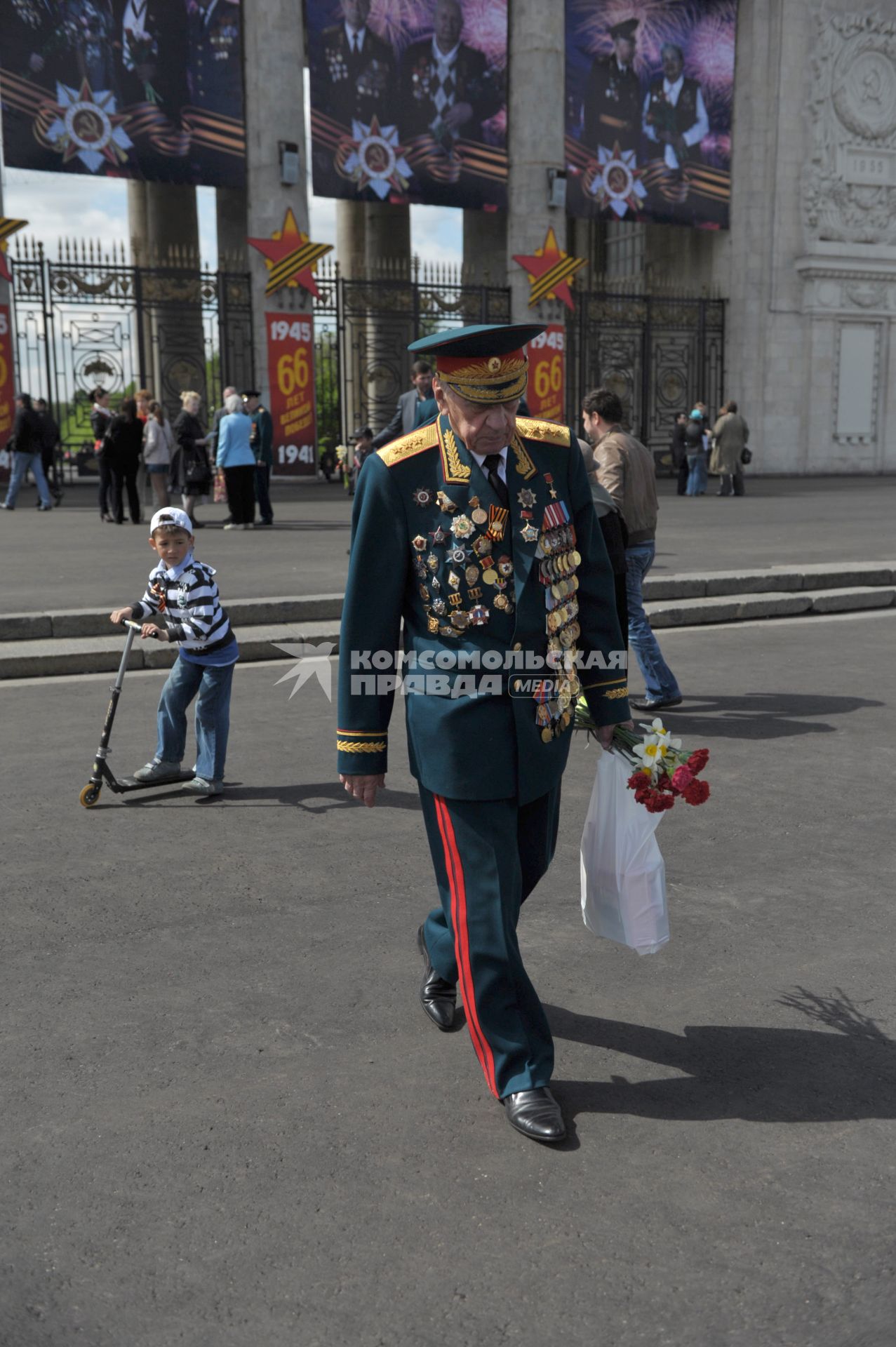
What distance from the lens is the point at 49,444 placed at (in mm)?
19703

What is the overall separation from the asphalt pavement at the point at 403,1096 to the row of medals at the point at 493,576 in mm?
981

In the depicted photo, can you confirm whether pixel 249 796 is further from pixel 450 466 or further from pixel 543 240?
pixel 543 240

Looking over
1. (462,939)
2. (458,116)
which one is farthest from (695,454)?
(462,939)

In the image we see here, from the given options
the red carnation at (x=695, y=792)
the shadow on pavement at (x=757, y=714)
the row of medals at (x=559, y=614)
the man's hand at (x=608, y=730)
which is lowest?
the shadow on pavement at (x=757, y=714)

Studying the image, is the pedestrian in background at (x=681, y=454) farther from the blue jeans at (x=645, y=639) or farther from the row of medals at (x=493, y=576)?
the row of medals at (x=493, y=576)

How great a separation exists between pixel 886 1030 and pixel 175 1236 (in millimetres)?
1936

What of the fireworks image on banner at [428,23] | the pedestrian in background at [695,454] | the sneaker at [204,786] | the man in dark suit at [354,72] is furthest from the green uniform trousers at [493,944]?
the fireworks image on banner at [428,23]

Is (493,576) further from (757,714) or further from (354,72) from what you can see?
(354,72)

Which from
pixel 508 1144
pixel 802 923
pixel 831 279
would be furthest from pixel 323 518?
pixel 831 279

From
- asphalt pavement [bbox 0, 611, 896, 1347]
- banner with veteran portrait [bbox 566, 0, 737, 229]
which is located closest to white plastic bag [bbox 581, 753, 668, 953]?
asphalt pavement [bbox 0, 611, 896, 1347]

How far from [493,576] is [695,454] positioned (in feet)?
71.7

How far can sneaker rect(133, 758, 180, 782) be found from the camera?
5.70 m

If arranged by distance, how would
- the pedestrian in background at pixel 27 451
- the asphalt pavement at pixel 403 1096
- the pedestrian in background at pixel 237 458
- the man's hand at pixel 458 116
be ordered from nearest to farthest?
the asphalt pavement at pixel 403 1096, the pedestrian in background at pixel 237 458, the pedestrian in background at pixel 27 451, the man's hand at pixel 458 116

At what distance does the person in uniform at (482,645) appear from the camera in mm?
2951
